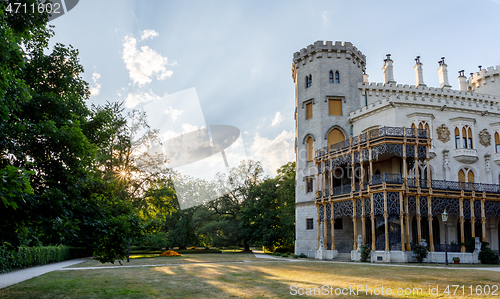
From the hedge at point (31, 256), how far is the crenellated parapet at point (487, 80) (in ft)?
151

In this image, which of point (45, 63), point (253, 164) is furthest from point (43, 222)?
point (253, 164)

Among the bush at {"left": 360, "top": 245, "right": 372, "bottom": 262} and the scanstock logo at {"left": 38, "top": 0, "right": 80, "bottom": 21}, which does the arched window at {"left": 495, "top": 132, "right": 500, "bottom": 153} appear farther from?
the scanstock logo at {"left": 38, "top": 0, "right": 80, "bottom": 21}

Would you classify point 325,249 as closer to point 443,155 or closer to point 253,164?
point 443,155

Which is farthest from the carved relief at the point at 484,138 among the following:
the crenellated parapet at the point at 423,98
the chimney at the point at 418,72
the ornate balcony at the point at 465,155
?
the chimney at the point at 418,72

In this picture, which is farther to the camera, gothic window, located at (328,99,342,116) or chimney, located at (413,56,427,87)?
chimney, located at (413,56,427,87)

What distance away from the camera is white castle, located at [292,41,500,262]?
26.5 meters

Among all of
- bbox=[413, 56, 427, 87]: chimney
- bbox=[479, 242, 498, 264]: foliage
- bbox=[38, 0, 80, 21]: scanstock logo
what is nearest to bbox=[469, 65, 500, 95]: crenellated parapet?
bbox=[413, 56, 427, 87]: chimney

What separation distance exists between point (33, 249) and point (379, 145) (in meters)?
25.7

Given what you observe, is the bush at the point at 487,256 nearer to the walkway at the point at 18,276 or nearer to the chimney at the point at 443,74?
the chimney at the point at 443,74

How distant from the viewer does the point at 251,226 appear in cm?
4397

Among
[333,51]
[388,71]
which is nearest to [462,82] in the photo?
[388,71]

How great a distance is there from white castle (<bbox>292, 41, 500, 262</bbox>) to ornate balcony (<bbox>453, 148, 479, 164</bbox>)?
9 cm

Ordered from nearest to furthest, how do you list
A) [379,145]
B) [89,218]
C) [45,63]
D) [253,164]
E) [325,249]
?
[89,218] < [45,63] < [379,145] < [325,249] < [253,164]

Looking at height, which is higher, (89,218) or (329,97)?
(329,97)
